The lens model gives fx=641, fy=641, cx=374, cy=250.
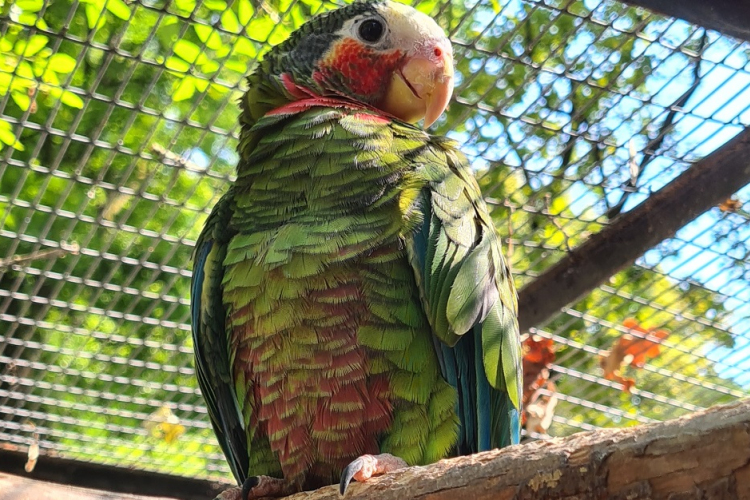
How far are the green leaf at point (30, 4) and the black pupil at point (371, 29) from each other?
787mm

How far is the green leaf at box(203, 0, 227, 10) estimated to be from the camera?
1.58 metres

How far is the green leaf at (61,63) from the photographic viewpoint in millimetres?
1629

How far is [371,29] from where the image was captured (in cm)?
146

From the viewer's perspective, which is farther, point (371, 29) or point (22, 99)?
point (22, 99)

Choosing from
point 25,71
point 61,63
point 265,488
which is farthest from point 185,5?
point 265,488

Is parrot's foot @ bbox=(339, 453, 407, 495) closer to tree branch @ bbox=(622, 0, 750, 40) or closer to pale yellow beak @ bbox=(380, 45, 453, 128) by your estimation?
pale yellow beak @ bbox=(380, 45, 453, 128)

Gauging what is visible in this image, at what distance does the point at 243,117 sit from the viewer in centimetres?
153

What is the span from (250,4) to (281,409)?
104 centimetres

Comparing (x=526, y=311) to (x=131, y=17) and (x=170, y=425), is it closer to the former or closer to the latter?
(x=131, y=17)

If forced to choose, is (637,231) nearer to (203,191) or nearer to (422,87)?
(422,87)

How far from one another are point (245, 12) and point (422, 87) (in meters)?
0.53

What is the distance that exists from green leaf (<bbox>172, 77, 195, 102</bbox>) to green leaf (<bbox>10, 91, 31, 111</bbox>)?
374mm

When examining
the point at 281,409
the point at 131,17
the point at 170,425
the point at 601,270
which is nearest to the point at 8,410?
the point at 170,425

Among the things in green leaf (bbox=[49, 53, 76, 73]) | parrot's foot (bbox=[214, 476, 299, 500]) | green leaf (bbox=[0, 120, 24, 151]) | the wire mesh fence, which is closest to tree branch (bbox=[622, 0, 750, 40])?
the wire mesh fence
